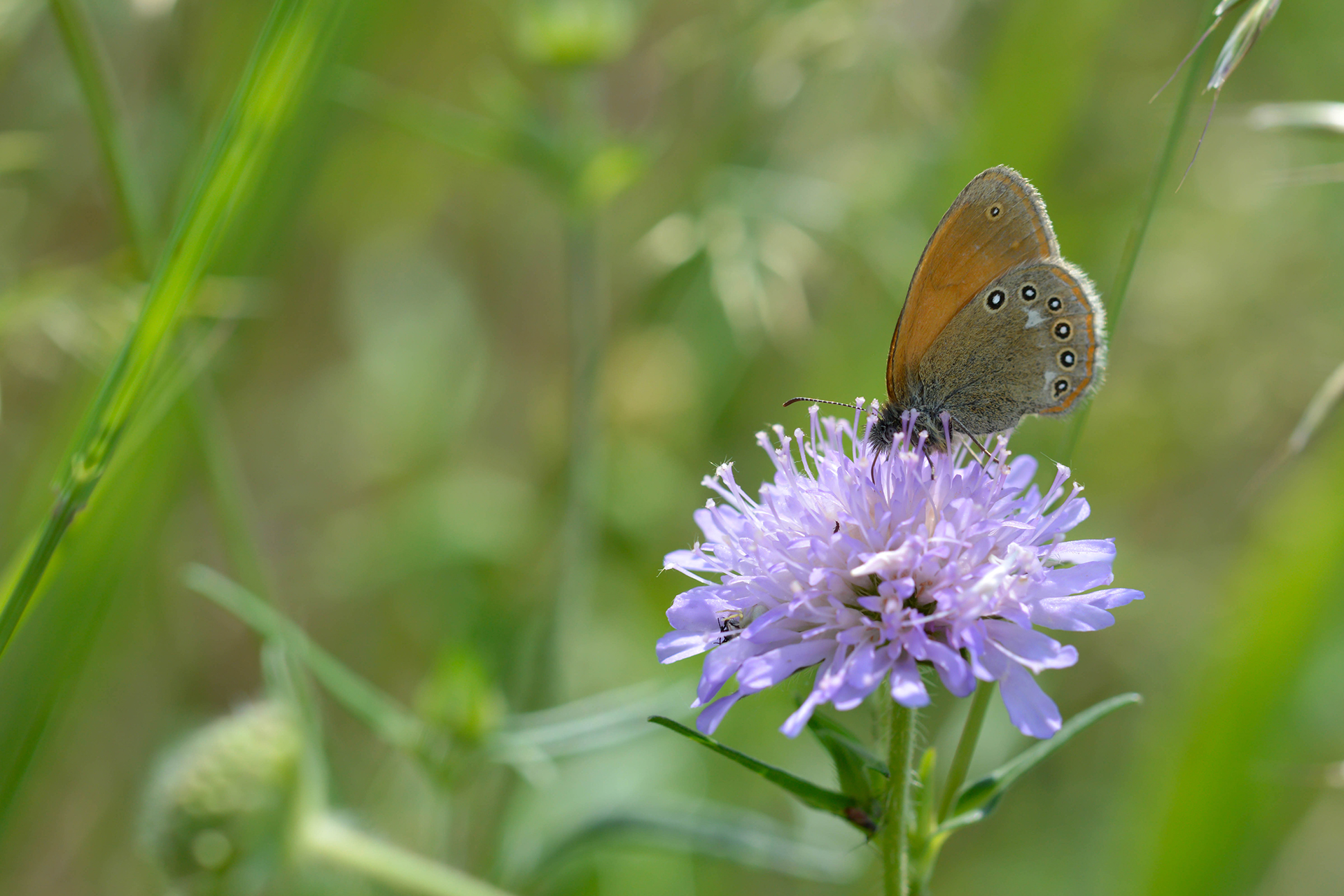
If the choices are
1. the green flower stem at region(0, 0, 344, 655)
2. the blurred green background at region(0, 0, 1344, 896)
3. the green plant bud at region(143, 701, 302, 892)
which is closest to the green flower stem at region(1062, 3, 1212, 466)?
the blurred green background at region(0, 0, 1344, 896)

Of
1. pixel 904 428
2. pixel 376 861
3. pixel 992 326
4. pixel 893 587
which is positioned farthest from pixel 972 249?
pixel 376 861

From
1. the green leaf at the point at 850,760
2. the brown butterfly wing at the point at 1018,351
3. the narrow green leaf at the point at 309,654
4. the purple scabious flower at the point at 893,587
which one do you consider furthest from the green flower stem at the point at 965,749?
the narrow green leaf at the point at 309,654

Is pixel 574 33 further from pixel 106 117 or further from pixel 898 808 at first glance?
pixel 898 808

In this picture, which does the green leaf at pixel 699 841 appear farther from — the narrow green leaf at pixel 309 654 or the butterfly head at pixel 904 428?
the butterfly head at pixel 904 428

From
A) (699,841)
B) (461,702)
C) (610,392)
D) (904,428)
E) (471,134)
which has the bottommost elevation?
(699,841)

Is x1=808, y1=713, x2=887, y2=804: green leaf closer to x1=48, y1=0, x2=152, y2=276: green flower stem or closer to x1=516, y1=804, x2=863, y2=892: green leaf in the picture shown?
x1=516, y1=804, x2=863, y2=892: green leaf

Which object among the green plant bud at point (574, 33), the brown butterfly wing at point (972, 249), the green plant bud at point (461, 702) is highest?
the green plant bud at point (574, 33)
